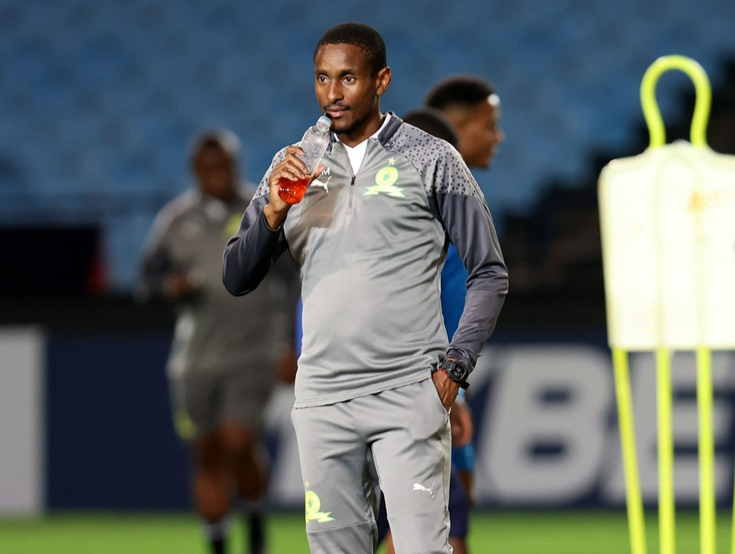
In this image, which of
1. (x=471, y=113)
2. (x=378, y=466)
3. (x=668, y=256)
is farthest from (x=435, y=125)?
(x=378, y=466)

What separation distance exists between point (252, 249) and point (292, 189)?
0.26 metres

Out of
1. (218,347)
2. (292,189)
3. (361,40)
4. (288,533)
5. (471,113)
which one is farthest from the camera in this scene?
(288,533)

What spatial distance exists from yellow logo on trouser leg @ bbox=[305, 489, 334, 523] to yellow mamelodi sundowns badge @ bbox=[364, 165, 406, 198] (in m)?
0.76

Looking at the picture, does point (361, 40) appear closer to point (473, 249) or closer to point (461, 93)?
point (473, 249)

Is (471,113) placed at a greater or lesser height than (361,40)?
greater

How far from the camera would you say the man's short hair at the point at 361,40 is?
11.6ft

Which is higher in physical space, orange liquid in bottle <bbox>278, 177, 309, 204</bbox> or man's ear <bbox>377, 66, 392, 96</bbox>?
man's ear <bbox>377, 66, 392, 96</bbox>

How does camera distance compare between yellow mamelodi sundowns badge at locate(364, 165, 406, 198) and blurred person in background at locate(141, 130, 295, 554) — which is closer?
yellow mamelodi sundowns badge at locate(364, 165, 406, 198)

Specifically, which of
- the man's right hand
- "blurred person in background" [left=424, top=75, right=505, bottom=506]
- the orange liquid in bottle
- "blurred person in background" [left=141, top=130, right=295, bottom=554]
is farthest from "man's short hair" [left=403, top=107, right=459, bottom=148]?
"blurred person in background" [left=141, top=130, right=295, bottom=554]

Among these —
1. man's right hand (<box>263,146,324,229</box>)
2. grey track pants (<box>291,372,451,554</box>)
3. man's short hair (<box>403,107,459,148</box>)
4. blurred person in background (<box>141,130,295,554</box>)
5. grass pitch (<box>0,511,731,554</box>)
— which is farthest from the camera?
grass pitch (<box>0,511,731,554</box>)

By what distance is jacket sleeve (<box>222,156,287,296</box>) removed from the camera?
3.58 m

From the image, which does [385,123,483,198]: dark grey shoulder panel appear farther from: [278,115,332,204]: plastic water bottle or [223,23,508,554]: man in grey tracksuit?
[278,115,332,204]: plastic water bottle

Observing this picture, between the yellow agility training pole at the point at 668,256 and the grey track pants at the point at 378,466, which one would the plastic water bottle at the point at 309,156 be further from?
the yellow agility training pole at the point at 668,256

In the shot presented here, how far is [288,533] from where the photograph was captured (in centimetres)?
848
